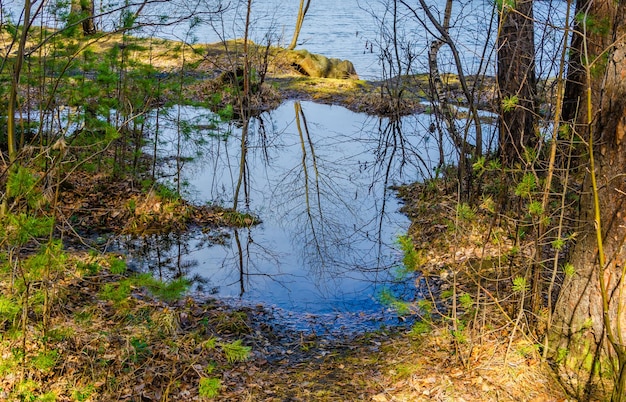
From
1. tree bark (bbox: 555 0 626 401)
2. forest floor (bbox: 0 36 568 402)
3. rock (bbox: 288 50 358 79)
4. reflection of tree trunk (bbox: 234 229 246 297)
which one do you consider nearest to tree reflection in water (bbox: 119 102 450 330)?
reflection of tree trunk (bbox: 234 229 246 297)

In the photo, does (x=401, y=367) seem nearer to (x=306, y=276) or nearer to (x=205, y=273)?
(x=306, y=276)

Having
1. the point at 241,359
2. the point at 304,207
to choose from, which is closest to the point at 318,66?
the point at 304,207

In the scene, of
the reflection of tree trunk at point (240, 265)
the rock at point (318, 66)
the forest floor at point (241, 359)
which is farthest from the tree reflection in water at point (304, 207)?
the rock at point (318, 66)

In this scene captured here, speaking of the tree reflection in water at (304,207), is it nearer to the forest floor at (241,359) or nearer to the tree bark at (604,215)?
the forest floor at (241,359)

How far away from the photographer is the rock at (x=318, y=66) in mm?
19984

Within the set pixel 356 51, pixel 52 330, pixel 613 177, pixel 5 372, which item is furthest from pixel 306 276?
pixel 356 51

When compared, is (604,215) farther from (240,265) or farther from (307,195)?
(307,195)

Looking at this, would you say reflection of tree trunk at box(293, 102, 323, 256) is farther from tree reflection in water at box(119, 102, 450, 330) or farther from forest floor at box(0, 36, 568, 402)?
forest floor at box(0, 36, 568, 402)

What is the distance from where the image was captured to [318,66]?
20000 mm

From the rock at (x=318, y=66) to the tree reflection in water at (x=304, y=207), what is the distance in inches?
204

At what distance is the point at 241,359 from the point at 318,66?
16194 millimetres

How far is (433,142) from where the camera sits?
1306 cm

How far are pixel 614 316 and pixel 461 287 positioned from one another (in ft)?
7.97

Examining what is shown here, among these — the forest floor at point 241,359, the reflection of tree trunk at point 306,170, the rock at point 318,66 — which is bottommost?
the forest floor at point 241,359
